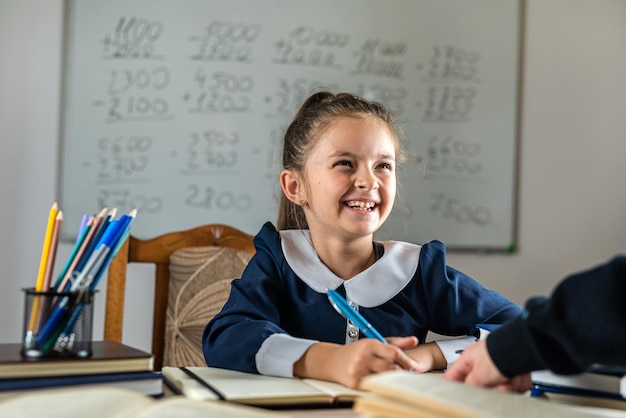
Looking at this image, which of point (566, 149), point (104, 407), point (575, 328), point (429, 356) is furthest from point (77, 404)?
point (566, 149)

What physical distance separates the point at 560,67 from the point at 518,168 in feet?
1.47

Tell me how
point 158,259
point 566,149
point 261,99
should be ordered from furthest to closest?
point 566,149 → point 261,99 → point 158,259

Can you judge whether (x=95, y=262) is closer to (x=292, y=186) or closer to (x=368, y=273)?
(x=368, y=273)

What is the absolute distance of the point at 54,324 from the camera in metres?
0.82

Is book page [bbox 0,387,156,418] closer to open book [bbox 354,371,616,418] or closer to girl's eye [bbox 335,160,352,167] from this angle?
open book [bbox 354,371,616,418]

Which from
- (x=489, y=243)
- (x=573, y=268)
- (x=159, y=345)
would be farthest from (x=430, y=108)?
(x=159, y=345)

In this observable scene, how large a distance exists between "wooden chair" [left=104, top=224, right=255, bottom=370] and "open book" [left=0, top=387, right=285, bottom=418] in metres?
0.95

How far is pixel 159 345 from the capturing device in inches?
70.4

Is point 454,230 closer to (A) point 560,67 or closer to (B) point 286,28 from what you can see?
(A) point 560,67

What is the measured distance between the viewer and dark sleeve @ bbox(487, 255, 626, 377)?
694 mm

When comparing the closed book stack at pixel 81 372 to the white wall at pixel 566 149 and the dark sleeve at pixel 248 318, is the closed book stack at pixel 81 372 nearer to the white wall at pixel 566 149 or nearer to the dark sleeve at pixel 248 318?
the dark sleeve at pixel 248 318

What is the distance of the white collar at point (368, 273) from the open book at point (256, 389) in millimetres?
305

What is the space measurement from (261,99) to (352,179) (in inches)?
58.9

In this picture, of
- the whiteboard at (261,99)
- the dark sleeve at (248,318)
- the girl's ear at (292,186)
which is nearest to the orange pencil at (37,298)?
the dark sleeve at (248,318)
